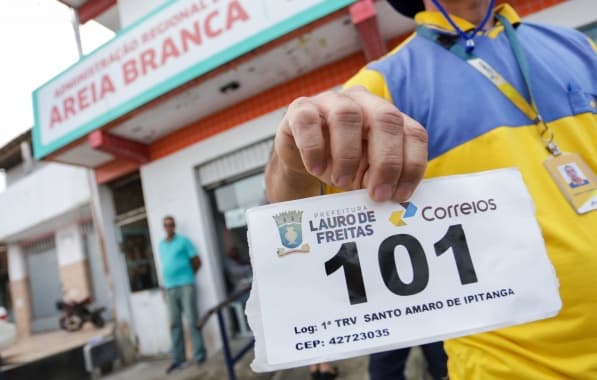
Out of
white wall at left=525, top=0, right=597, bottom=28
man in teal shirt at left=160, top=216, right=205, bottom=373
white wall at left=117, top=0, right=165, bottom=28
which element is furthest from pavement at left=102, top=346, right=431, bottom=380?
white wall at left=117, top=0, right=165, bottom=28

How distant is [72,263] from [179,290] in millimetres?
6482

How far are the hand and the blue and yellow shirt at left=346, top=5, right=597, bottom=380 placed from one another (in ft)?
0.76

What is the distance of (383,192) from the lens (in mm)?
542

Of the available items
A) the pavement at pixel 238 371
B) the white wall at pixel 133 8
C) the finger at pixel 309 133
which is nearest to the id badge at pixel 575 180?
the finger at pixel 309 133

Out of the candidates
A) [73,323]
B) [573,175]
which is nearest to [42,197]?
[73,323]

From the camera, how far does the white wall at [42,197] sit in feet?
23.9

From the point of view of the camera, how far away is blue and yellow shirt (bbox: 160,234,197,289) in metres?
4.65

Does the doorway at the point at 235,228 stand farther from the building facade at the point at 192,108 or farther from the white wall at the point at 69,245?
the white wall at the point at 69,245

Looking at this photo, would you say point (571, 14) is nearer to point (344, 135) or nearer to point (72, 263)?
point (344, 135)

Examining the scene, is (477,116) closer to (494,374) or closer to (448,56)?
(448,56)

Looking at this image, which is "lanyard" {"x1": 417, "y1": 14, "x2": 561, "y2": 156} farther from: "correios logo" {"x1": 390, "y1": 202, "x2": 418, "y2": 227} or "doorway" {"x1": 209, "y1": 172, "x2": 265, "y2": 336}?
"doorway" {"x1": 209, "y1": 172, "x2": 265, "y2": 336}

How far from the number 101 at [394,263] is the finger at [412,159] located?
78 mm

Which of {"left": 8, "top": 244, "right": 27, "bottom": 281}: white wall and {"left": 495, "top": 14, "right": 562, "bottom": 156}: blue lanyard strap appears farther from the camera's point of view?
{"left": 8, "top": 244, "right": 27, "bottom": 281}: white wall

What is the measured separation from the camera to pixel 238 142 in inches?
190
